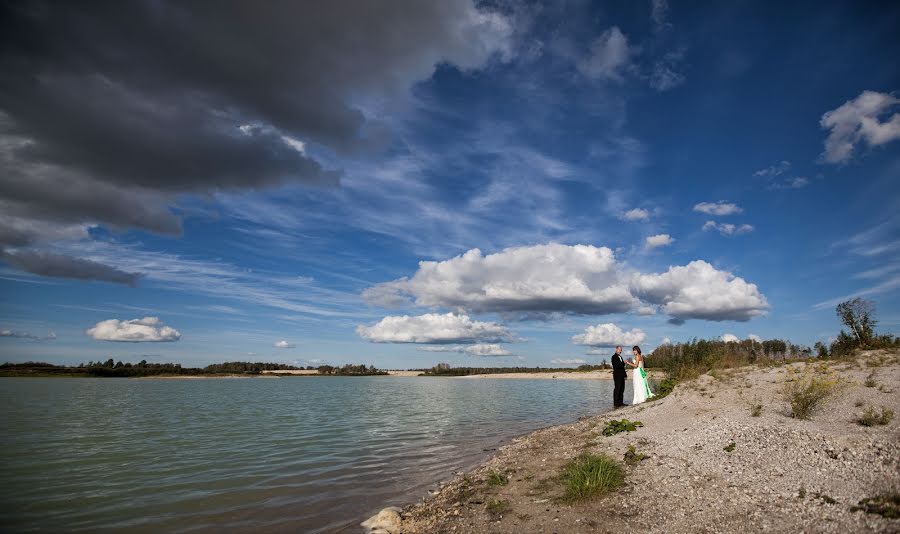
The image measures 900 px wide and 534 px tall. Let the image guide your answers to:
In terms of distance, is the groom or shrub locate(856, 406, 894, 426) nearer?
shrub locate(856, 406, 894, 426)

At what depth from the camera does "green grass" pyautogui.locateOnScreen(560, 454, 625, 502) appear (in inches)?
362

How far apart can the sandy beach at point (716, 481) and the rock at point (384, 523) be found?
3 centimetres

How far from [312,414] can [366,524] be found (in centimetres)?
2629

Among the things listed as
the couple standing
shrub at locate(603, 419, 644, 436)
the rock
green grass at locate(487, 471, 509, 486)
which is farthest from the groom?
the rock

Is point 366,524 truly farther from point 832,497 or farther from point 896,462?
point 896,462

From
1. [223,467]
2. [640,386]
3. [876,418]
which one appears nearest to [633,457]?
[876,418]

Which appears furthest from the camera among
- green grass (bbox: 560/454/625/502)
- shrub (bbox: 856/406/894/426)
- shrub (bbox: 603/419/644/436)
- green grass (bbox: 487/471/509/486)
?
shrub (bbox: 603/419/644/436)

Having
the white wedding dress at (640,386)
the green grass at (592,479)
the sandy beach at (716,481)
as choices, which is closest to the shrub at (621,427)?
the sandy beach at (716,481)

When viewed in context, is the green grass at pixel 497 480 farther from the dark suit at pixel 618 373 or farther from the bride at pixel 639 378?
the bride at pixel 639 378

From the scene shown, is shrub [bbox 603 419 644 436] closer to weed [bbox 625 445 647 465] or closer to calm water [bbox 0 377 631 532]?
weed [bbox 625 445 647 465]

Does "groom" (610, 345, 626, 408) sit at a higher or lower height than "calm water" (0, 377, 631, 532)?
higher

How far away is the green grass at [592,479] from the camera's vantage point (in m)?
9.20

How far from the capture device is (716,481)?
888 centimetres

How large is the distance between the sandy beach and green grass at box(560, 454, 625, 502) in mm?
189
